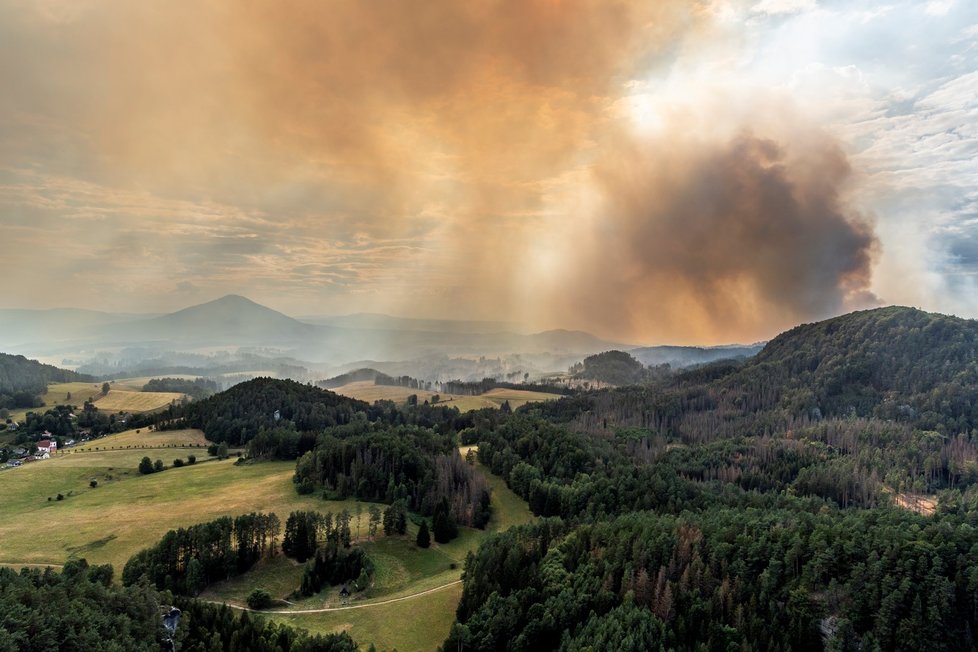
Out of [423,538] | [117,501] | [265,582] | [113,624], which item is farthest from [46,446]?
[113,624]

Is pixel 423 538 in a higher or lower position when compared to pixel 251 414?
lower

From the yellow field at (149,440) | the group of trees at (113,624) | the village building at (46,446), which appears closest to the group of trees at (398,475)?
the group of trees at (113,624)

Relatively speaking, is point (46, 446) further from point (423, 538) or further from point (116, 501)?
point (423, 538)

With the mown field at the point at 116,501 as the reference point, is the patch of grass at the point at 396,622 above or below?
below

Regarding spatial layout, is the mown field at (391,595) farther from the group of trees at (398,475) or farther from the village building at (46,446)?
the village building at (46,446)

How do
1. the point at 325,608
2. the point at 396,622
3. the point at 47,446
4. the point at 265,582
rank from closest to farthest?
the point at 396,622
the point at 325,608
the point at 265,582
the point at 47,446

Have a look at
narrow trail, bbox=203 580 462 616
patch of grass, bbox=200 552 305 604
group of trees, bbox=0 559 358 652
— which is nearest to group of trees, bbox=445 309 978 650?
narrow trail, bbox=203 580 462 616

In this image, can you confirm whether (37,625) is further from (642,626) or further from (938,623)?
(938,623)
